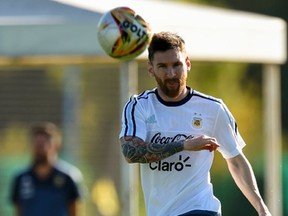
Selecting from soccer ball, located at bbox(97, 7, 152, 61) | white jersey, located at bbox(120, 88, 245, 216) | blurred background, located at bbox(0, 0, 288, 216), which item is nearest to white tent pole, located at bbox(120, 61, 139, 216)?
blurred background, located at bbox(0, 0, 288, 216)

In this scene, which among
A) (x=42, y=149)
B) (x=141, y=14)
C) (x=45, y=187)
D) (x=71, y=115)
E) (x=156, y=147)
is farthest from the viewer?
(x=71, y=115)

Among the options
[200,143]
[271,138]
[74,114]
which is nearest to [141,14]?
[74,114]

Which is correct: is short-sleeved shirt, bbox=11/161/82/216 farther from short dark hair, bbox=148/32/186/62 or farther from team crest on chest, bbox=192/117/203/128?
short dark hair, bbox=148/32/186/62

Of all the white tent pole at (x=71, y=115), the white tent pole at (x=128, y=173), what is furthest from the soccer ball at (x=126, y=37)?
the white tent pole at (x=71, y=115)

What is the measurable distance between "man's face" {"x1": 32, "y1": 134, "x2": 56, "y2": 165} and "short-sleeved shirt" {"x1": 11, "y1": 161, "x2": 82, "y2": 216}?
147 millimetres

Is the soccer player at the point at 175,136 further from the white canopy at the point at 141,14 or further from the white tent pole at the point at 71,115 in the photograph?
the white tent pole at the point at 71,115

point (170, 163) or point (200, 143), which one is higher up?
point (200, 143)

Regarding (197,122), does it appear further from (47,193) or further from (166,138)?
(47,193)

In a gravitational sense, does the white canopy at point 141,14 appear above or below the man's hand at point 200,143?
above

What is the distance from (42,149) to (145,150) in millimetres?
5911

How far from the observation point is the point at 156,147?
8336mm

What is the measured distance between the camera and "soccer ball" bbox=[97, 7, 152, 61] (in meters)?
10.9

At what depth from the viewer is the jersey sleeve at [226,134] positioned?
868 centimetres

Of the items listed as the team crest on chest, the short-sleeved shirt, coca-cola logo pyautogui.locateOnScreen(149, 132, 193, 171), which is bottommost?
the short-sleeved shirt
